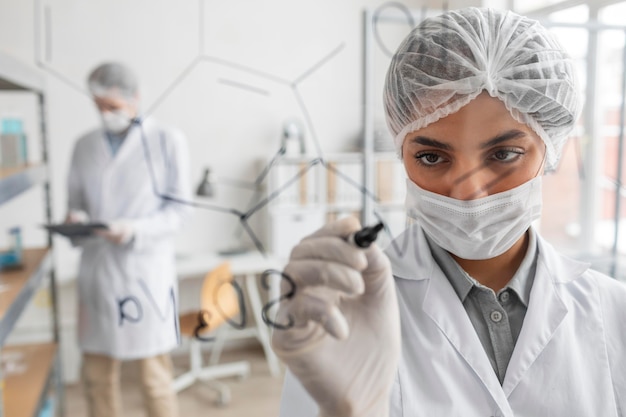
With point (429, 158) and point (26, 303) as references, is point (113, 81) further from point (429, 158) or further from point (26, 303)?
point (429, 158)

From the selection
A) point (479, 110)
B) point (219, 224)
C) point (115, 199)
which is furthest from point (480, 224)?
point (219, 224)

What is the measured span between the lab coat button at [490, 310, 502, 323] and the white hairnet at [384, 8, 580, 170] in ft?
0.64

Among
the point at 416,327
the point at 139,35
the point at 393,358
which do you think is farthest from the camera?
the point at 139,35

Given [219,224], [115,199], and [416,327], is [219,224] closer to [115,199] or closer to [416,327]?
[115,199]

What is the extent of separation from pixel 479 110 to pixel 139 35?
0.98 meters

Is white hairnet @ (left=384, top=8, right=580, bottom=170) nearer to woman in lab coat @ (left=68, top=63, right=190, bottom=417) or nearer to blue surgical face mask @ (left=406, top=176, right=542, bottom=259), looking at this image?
blue surgical face mask @ (left=406, top=176, right=542, bottom=259)

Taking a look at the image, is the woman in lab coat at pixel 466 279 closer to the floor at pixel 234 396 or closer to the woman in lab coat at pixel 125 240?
the woman in lab coat at pixel 125 240

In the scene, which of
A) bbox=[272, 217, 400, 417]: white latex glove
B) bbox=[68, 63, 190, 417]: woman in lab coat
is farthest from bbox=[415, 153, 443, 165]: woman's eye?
bbox=[68, 63, 190, 417]: woman in lab coat

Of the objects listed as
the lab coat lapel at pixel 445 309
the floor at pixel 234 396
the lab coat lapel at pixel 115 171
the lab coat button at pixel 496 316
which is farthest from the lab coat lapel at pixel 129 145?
the floor at pixel 234 396

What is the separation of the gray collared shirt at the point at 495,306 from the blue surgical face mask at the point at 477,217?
4 cm

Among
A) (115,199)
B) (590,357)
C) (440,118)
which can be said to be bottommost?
(590,357)

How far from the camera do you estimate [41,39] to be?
94 cm

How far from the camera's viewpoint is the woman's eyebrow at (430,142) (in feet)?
1.58

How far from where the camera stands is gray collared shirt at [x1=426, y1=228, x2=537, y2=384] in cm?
59
